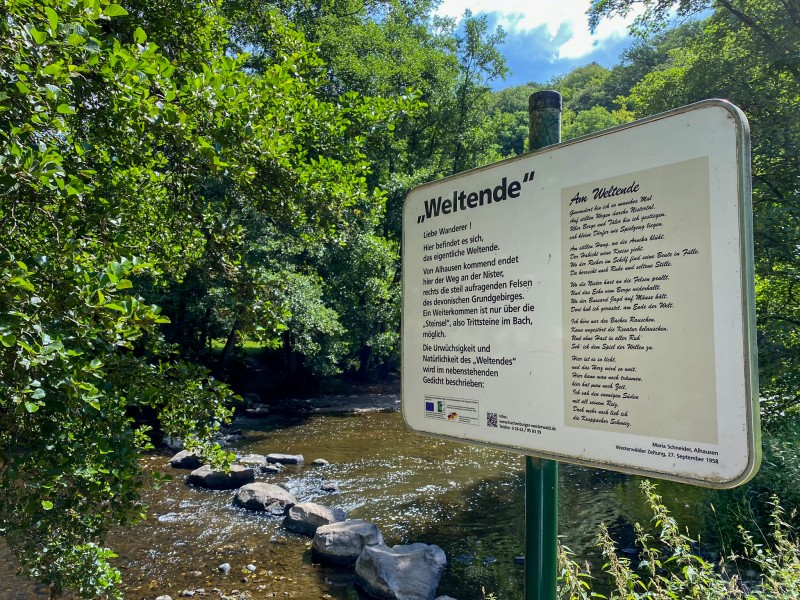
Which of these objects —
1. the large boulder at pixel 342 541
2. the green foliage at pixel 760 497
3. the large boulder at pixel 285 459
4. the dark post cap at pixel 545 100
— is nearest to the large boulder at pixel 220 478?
the large boulder at pixel 285 459

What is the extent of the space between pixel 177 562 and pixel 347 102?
21.2ft

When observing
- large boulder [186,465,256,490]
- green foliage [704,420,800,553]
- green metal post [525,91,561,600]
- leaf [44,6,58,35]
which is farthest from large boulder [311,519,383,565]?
leaf [44,6,58,35]

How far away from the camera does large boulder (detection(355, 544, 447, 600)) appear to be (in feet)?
21.1

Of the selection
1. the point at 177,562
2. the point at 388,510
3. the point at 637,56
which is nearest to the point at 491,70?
the point at 637,56

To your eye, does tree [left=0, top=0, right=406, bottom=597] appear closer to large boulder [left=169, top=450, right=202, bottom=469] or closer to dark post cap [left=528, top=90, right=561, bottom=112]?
dark post cap [left=528, top=90, right=561, bottom=112]

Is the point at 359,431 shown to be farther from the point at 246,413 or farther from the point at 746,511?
the point at 746,511

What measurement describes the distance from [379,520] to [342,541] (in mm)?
1715

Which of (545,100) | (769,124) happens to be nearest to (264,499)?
(545,100)

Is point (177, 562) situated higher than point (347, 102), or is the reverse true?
point (347, 102)

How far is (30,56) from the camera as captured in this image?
2350mm

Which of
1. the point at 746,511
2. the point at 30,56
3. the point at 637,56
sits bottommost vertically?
the point at 746,511

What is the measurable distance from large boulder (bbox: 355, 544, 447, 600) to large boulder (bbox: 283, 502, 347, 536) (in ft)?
4.87

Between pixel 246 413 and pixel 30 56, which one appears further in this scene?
pixel 246 413

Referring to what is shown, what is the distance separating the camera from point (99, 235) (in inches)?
131
